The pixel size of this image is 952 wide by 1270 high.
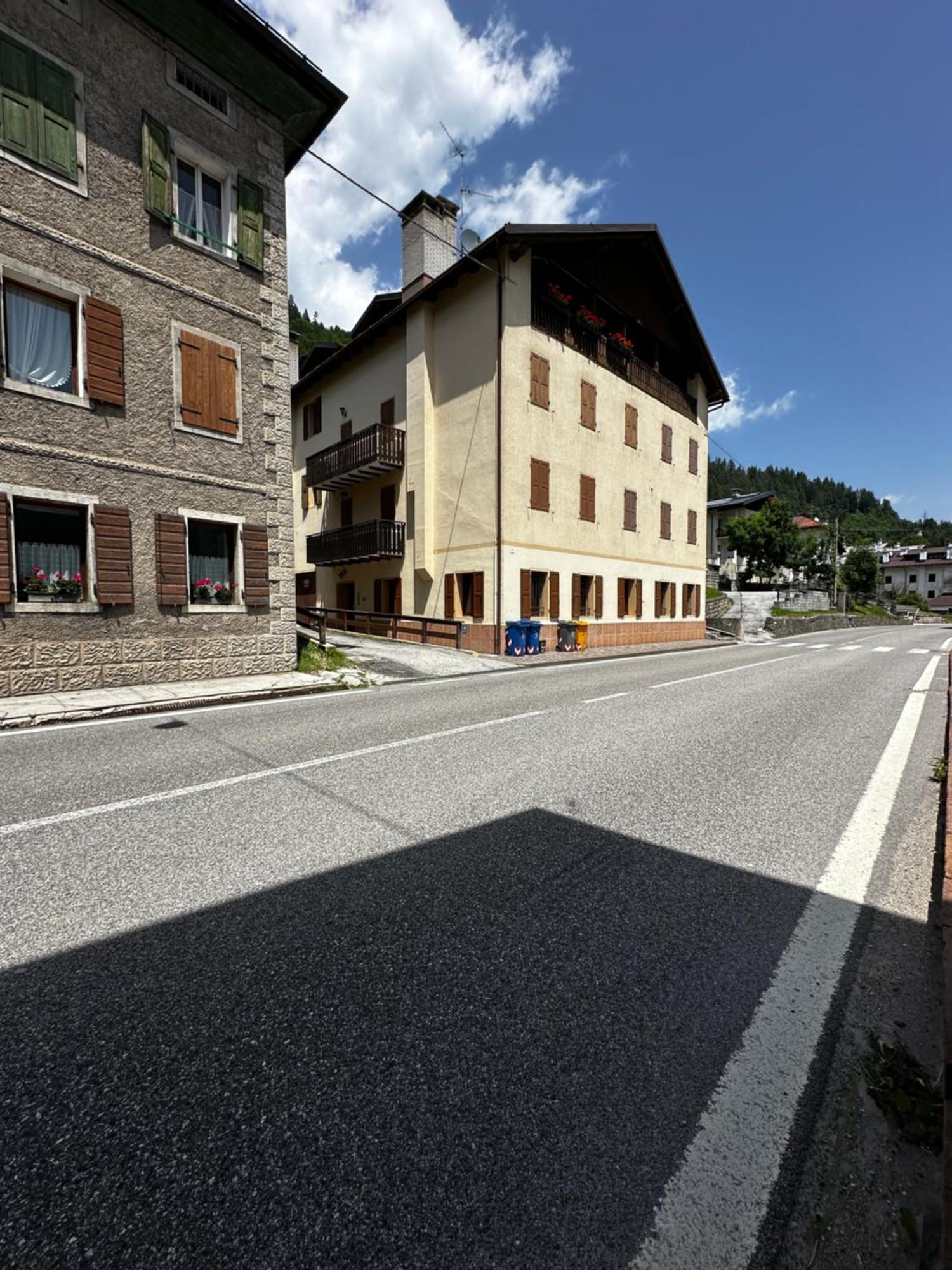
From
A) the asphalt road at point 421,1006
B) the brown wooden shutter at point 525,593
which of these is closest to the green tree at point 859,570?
the brown wooden shutter at point 525,593

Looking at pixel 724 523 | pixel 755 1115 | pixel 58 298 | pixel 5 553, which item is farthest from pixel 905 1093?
pixel 724 523

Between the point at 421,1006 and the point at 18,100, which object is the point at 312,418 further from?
the point at 421,1006

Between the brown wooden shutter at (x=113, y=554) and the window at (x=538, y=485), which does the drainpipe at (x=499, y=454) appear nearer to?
the window at (x=538, y=485)

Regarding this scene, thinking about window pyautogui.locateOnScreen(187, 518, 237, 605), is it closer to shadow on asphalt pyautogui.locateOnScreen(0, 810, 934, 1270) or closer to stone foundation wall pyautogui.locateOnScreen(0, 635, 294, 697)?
stone foundation wall pyautogui.locateOnScreen(0, 635, 294, 697)

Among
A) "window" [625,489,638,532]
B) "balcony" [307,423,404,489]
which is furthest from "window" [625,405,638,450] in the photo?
"balcony" [307,423,404,489]

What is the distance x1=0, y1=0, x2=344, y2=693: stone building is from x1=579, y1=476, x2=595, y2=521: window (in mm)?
11444

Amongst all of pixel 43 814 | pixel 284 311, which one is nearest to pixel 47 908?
pixel 43 814

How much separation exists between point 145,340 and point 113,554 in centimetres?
372

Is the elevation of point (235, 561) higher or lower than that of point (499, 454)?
lower

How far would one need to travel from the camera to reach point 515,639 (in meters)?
16.9

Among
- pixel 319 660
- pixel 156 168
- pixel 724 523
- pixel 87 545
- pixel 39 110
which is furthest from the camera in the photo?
pixel 724 523

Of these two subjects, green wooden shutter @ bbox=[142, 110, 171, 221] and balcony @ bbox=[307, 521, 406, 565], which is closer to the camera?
green wooden shutter @ bbox=[142, 110, 171, 221]

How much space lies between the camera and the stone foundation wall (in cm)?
868

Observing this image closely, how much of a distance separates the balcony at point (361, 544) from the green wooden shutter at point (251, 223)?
9710 millimetres
